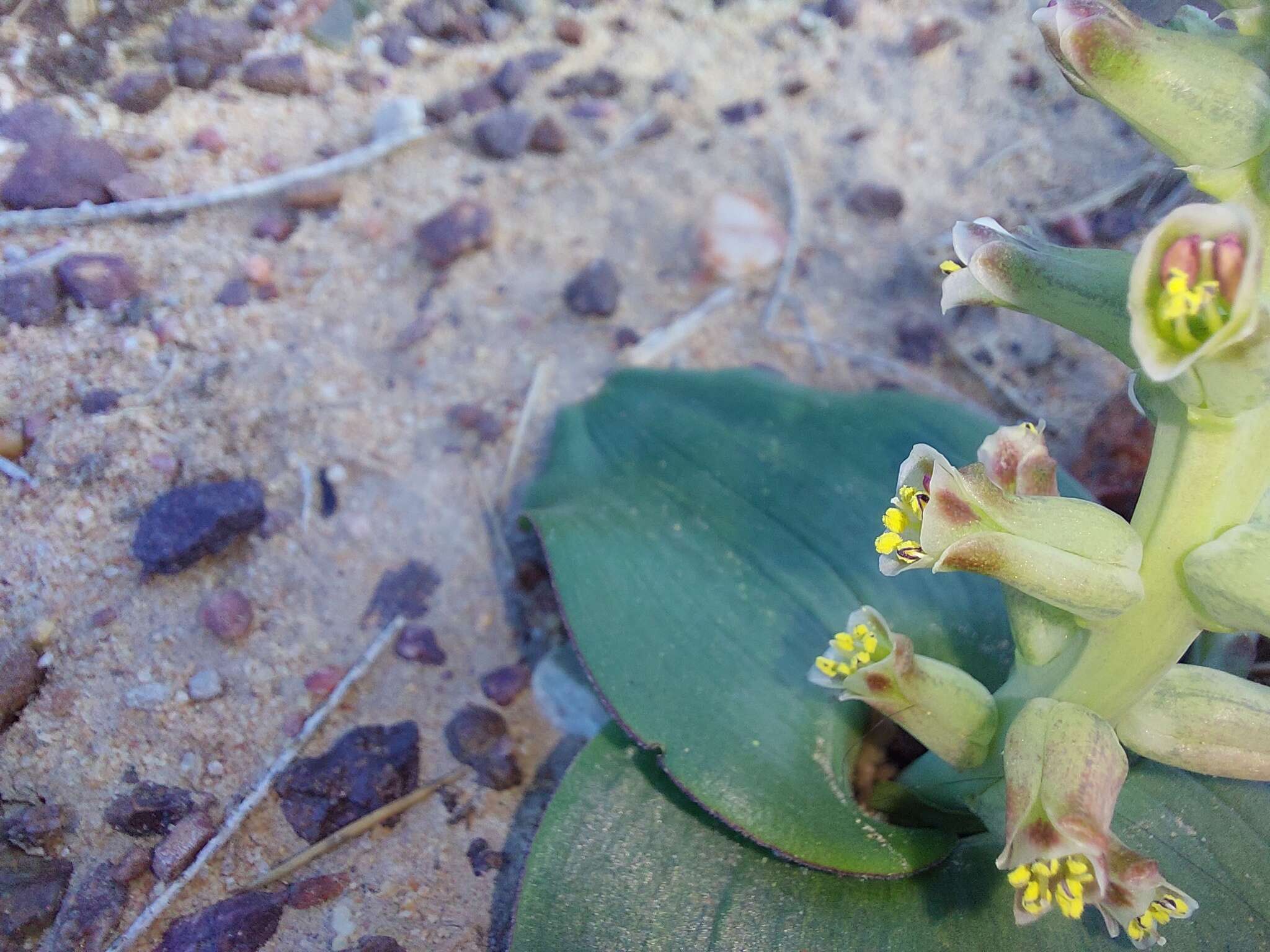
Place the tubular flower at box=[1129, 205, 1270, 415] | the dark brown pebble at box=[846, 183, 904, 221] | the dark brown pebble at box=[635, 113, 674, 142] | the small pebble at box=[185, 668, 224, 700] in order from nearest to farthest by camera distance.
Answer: the tubular flower at box=[1129, 205, 1270, 415] < the small pebble at box=[185, 668, 224, 700] < the dark brown pebble at box=[846, 183, 904, 221] < the dark brown pebble at box=[635, 113, 674, 142]

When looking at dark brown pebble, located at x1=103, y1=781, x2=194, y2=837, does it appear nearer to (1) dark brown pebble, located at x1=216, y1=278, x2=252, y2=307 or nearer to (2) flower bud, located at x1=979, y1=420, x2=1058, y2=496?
(1) dark brown pebble, located at x1=216, y1=278, x2=252, y2=307

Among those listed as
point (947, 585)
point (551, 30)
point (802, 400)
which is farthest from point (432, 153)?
point (947, 585)

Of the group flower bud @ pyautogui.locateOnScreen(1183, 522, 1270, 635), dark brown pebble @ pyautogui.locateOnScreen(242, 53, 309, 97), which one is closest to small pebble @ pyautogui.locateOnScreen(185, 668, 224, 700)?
flower bud @ pyautogui.locateOnScreen(1183, 522, 1270, 635)

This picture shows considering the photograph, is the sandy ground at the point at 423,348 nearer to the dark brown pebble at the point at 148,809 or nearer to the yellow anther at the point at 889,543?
the dark brown pebble at the point at 148,809

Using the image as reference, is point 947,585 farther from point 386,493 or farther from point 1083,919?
point 386,493

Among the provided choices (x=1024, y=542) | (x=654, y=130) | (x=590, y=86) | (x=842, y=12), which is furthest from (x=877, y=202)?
(x=1024, y=542)

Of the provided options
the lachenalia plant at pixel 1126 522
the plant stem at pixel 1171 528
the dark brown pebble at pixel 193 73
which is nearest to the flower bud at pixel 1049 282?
the lachenalia plant at pixel 1126 522

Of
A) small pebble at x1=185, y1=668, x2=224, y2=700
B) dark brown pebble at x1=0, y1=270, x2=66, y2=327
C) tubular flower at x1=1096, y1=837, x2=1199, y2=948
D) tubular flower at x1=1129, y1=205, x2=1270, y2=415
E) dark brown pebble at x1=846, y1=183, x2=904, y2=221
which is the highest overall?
tubular flower at x1=1129, y1=205, x2=1270, y2=415
